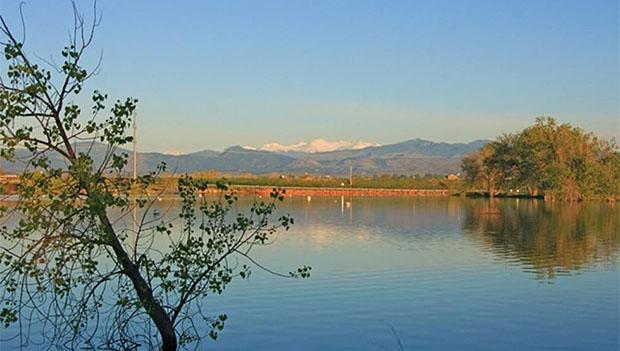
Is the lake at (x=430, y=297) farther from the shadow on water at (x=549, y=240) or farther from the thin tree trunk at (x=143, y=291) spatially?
the thin tree trunk at (x=143, y=291)

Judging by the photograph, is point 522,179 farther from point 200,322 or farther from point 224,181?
point 224,181

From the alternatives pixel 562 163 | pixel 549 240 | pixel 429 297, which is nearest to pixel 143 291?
pixel 429 297

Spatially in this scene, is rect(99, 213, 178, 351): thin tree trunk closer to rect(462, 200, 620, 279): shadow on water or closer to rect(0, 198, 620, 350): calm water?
rect(0, 198, 620, 350): calm water

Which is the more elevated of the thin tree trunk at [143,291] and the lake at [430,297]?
the thin tree trunk at [143,291]

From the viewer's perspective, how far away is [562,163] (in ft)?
290

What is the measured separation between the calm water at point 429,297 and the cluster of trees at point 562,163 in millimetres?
54689

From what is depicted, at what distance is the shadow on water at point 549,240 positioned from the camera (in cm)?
2714

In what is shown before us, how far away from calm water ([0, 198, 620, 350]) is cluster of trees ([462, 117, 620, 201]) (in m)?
54.7

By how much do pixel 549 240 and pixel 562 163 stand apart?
55.4m

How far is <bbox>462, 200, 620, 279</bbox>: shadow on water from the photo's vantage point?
89.0ft

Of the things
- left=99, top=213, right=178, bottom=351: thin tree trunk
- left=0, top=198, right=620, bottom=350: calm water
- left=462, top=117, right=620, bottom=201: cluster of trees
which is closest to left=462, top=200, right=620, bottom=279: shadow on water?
left=0, top=198, right=620, bottom=350: calm water

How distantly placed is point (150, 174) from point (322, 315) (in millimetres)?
8291

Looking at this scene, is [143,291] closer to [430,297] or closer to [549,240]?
[430,297]

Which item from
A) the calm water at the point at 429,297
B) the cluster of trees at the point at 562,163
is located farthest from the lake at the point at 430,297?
the cluster of trees at the point at 562,163
